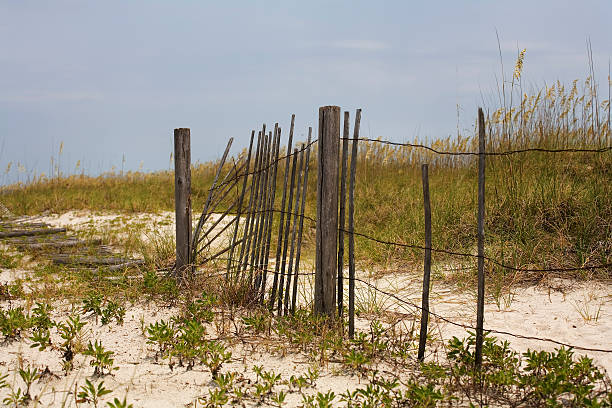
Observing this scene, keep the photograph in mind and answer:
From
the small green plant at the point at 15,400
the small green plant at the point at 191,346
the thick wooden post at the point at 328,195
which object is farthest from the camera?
the thick wooden post at the point at 328,195

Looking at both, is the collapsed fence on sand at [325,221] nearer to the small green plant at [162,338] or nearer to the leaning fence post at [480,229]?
the leaning fence post at [480,229]

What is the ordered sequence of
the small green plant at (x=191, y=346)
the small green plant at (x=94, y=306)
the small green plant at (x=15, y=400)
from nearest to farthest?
the small green plant at (x=15, y=400)
the small green plant at (x=191, y=346)
the small green plant at (x=94, y=306)

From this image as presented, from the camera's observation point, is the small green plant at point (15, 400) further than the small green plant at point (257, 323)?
No

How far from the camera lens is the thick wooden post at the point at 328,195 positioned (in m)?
3.08

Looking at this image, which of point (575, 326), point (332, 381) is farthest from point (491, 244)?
point (332, 381)

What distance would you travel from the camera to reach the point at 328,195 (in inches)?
121

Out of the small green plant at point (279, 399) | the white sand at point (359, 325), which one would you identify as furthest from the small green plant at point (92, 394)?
the small green plant at point (279, 399)

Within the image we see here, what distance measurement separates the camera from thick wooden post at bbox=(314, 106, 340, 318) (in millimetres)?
3080

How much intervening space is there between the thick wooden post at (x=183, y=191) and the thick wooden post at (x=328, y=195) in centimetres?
173

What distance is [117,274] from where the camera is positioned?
5.09 meters

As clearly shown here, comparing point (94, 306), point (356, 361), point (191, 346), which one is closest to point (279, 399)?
point (356, 361)

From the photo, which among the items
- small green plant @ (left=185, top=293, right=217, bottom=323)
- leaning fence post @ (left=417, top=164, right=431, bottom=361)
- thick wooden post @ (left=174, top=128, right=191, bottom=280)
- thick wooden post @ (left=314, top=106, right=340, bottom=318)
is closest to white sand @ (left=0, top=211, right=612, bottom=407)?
small green plant @ (left=185, top=293, right=217, bottom=323)

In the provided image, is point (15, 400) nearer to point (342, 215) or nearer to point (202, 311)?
point (202, 311)

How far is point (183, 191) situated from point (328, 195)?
72.1 inches
